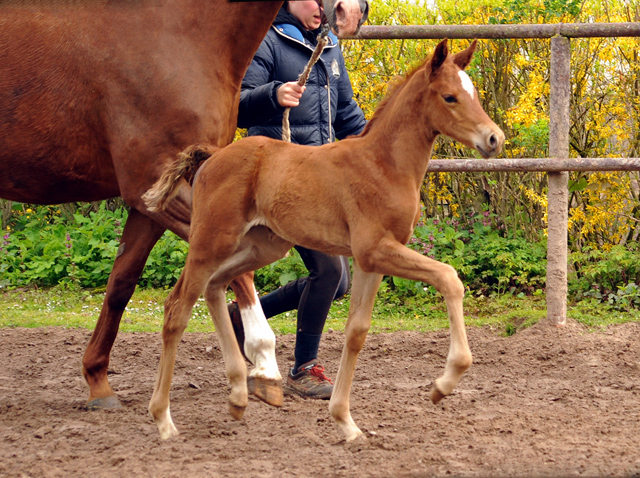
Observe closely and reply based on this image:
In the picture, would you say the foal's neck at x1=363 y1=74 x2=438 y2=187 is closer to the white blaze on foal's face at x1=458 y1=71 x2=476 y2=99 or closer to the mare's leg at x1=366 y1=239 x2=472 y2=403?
the white blaze on foal's face at x1=458 y1=71 x2=476 y2=99

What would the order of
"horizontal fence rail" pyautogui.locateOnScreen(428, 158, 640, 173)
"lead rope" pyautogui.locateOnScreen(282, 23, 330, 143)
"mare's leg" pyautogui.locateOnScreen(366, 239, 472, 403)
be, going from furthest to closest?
"horizontal fence rail" pyautogui.locateOnScreen(428, 158, 640, 173) < "lead rope" pyautogui.locateOnScreen(282, 23, 330, 143) < "mare's leg" pyautogui.locateOnScreen(366, 239, 472, 403)

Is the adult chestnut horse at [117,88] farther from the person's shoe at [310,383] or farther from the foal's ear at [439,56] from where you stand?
the foal's ear at [439,56]

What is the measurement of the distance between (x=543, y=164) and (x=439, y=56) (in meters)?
2.79

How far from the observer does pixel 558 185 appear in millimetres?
5328

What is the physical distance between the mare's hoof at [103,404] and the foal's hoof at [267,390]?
2.95 feet

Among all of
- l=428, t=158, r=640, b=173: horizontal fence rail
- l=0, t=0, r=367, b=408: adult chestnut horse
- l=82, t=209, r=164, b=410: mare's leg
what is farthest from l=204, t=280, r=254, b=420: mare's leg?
l=428, t=158, r=640, b=173: horizontal fence rail

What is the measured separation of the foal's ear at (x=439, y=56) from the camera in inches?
103

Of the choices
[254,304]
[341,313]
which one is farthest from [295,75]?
[341,313]

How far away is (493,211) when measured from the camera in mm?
7051

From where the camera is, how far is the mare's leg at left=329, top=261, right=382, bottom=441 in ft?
9.84

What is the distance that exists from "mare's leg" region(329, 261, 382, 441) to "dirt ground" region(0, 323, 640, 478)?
0.27ft

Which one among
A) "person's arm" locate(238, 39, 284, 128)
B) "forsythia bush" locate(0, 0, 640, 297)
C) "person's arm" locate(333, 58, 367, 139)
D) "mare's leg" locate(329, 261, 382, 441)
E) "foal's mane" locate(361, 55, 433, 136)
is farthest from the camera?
"forsythia bush" locate(0, 0, 640, 297)

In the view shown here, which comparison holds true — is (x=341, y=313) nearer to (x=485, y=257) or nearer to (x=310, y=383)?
(x=485, y=257)

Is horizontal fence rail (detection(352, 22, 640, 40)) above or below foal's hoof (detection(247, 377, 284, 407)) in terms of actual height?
above
